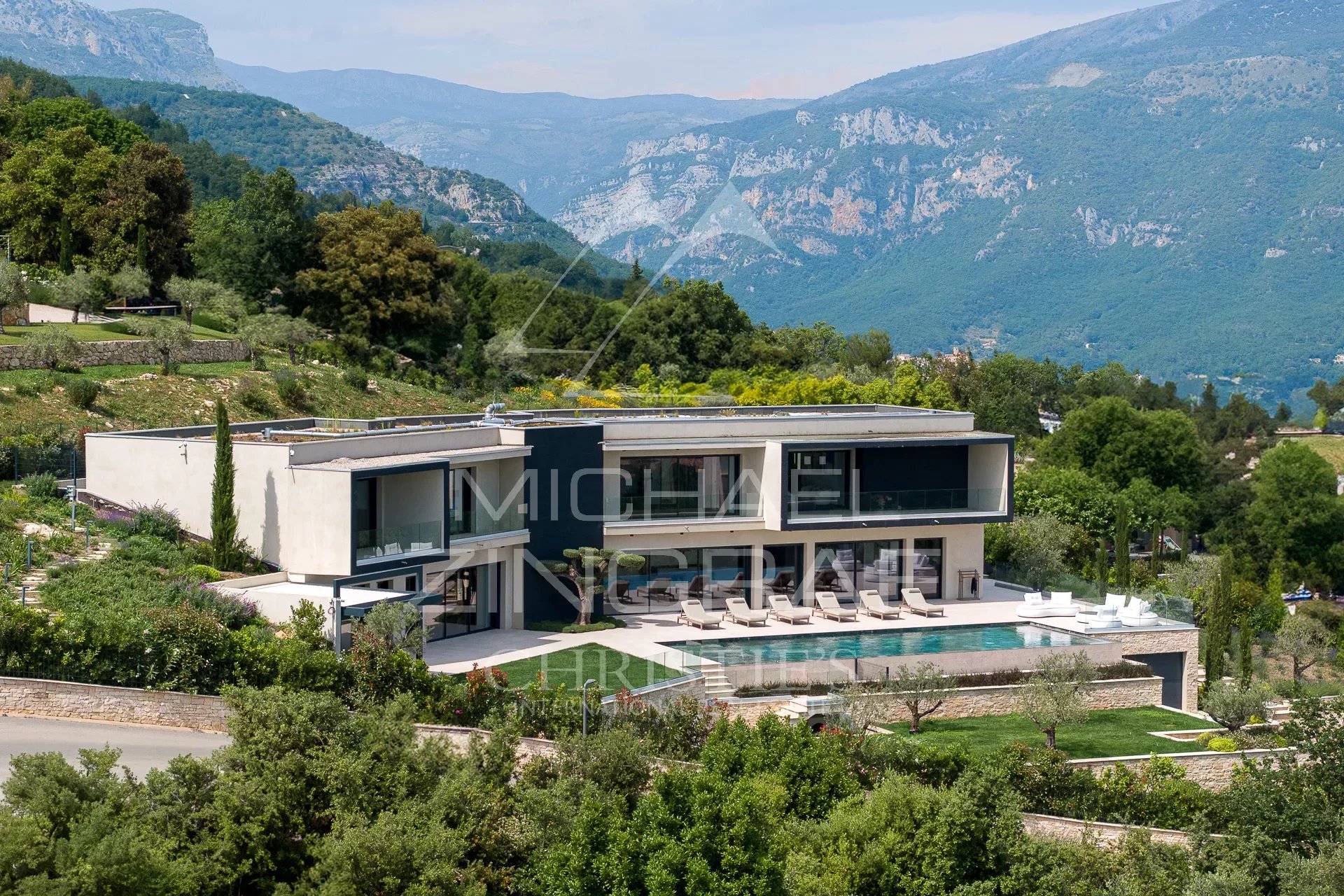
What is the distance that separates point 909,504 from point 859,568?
1.92 m

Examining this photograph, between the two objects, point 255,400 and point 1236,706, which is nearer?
point 1236,706

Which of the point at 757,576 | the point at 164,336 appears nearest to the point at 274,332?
the point at 164,336

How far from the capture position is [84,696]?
875 inches

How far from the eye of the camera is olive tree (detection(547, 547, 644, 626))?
103 ft

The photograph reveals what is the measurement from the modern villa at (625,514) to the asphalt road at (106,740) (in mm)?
3472

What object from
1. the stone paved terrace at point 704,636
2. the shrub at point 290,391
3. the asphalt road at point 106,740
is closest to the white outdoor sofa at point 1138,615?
the stone paved terrace at point 704,636

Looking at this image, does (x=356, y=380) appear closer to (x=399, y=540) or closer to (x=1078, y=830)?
(x=399, y=540)

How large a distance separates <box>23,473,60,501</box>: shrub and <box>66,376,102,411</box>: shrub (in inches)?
244

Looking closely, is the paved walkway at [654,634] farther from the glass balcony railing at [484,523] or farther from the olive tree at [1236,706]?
the olive tree at [1236,706]

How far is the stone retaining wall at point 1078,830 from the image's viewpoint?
2239 centimetres

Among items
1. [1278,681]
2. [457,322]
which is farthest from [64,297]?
[1278,681]

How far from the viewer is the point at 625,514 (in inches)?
1320

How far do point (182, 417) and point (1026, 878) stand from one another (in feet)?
84.7

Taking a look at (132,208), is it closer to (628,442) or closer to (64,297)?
(64,297)
